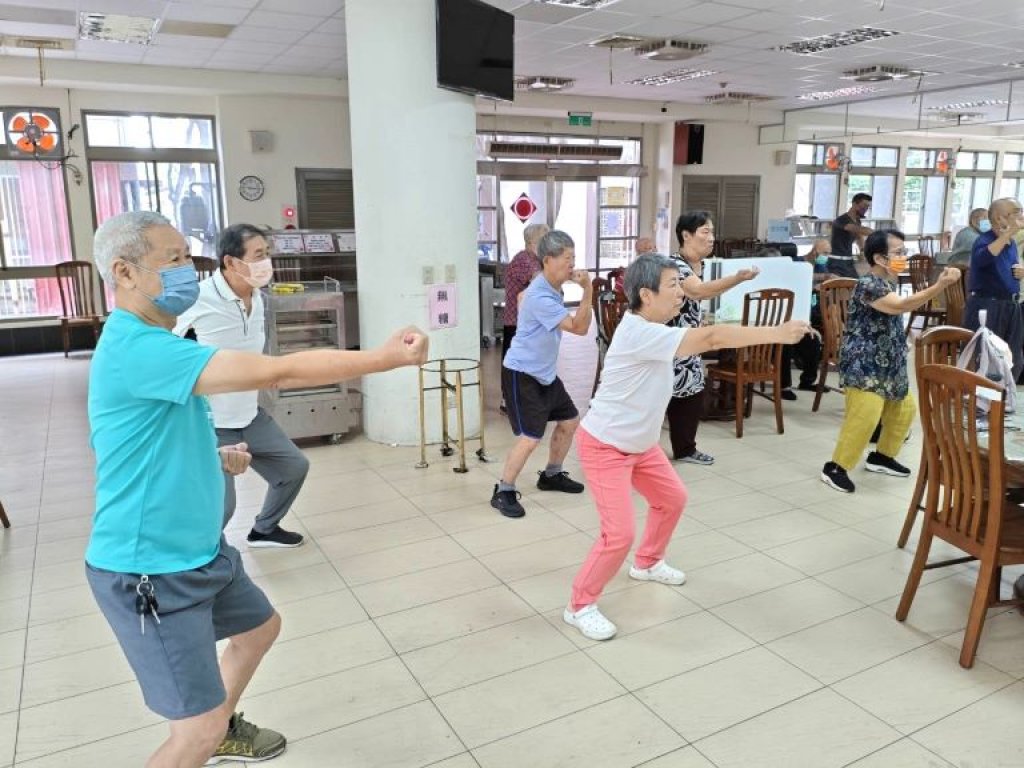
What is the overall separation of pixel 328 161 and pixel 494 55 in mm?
5195

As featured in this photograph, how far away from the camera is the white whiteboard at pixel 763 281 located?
6102 mm

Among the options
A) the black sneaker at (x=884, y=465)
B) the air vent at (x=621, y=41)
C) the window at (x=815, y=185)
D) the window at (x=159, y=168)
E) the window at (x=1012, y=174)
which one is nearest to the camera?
the black sneaker at (x=884, y=465)

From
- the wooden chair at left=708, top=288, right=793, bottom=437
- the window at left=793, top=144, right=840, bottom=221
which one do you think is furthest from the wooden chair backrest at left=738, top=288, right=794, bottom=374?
the window at left=793, top=144, right=840, bottom=221

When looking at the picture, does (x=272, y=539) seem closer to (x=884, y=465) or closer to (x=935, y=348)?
(x=935, y=348)

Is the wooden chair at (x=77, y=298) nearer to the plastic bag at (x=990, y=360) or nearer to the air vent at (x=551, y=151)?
the air vent at (x=551, y=151)

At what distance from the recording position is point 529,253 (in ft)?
19.8

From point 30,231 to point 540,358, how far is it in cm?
791

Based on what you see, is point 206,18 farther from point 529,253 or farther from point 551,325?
point 551,325

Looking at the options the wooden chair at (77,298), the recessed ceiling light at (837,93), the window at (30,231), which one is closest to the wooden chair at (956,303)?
the recessed ceiling light at (837,93)

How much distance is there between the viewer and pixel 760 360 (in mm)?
5637

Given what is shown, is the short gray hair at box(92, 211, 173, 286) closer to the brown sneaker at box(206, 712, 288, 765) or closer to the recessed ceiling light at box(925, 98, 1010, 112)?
the brown sneaker at box(206, 712, 288, 765)

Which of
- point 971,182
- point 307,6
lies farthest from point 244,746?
point 971,182

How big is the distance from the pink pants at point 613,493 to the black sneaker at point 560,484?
53.4 inches

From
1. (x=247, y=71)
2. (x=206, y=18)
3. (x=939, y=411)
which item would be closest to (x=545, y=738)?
(x=939, y=411)
